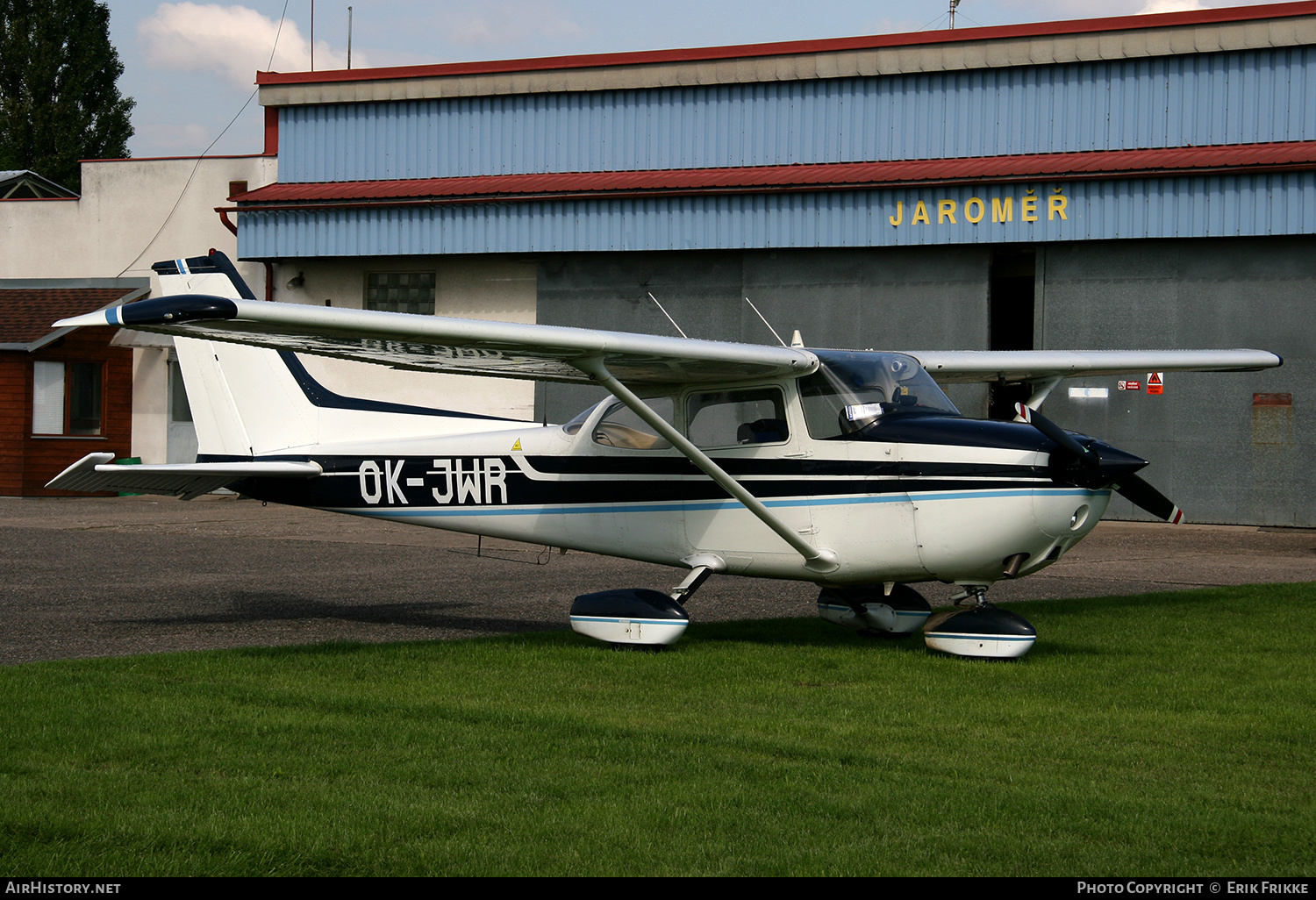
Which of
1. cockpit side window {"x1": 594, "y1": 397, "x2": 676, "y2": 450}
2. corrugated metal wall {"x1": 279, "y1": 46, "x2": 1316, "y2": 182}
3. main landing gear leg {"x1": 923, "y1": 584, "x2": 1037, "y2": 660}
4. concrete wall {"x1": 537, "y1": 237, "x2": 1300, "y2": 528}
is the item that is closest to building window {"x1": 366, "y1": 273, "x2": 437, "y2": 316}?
corrugated metal wall {"x1": 279, "y1": 46, "x2": 1316, "y2": 182}

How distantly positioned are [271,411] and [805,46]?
14.9 metres

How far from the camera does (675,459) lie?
955 centimetres

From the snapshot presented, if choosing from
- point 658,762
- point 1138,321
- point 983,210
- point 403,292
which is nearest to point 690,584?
point 658,762

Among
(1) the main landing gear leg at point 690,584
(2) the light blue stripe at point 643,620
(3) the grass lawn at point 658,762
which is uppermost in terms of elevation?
(1) the main landing gear leg at point 690,584

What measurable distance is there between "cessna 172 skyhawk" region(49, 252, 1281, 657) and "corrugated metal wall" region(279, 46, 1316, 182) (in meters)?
11.7

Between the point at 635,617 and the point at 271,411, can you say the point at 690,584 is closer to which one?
the point at 635,617

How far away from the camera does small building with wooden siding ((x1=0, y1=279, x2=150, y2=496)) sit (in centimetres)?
2670

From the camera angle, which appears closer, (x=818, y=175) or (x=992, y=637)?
(x=992, y=637)

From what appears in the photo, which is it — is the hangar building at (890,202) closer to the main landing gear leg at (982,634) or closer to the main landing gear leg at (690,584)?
the main landing gear leg at (690,584)

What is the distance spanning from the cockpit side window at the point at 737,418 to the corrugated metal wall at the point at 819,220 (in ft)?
45.0

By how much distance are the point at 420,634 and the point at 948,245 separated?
48.7 feet

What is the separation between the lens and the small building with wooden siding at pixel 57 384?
26703 millimetres

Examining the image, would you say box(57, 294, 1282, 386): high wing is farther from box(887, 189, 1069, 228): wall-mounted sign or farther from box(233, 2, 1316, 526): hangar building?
box(233, 2, 1316, 526): hangar building

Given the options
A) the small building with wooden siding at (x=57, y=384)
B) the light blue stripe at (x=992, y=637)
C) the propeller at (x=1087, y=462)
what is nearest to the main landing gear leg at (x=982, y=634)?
the light blue stripe at (x=992, y=637)
